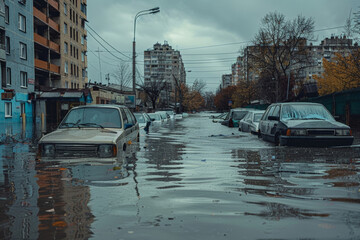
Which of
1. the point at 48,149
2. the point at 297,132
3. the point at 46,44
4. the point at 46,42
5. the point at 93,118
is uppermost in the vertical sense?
the point at 46,42

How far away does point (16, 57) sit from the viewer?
33531mm

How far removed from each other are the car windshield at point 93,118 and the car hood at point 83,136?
0.30 metres

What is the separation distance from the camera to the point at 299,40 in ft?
141

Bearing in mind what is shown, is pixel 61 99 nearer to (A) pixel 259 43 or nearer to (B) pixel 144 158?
(A) pixel 259 43

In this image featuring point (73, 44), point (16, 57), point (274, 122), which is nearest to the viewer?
point (274, 122)

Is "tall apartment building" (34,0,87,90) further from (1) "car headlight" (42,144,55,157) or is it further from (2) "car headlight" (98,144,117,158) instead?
(2) "car headlight" (98,144,117,158)

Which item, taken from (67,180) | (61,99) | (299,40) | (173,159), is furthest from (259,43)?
Result: (67,180)

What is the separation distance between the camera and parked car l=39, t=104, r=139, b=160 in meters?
6.95

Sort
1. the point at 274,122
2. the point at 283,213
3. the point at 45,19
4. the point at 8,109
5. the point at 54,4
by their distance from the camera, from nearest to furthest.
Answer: the point at 283,213
the point at 274,122
the point at 8,109
the point at 45,19
the point at 54,4

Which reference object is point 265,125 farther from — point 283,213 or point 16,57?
point 16,57

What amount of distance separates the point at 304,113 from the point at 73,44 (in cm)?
4620

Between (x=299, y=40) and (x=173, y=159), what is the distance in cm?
3879

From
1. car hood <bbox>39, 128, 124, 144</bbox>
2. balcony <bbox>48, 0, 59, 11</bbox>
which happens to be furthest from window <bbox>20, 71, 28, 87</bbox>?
car hood <bbox>39, 128, 124, 144</bbox>

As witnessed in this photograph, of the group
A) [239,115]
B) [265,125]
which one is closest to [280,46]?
[239,115]
